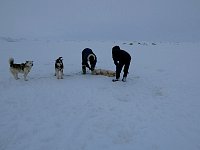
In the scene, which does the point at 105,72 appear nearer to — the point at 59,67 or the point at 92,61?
the point at 92,61

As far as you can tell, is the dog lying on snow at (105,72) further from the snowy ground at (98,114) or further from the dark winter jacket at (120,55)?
the dark winter jacket at (120,55)

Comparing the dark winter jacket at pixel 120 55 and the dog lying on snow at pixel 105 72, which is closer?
the dark winter jacket at pixel 120 55

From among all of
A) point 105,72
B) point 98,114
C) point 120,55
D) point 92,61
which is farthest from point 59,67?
point 98,114

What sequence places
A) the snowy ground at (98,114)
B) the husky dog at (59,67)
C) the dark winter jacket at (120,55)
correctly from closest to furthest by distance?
the snowy ground at (98,114) → the dark winter jacket at (120,55) → the husky dog at (59,67)

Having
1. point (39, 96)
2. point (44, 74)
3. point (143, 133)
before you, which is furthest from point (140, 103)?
point (44, 74)

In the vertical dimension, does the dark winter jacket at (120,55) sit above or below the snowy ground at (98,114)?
above

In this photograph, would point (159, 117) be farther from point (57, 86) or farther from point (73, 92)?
point (57, 86)

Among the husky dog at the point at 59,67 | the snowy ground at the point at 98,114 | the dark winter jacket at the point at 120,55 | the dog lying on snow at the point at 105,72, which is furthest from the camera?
the dog lying on snow at the point at 105,72

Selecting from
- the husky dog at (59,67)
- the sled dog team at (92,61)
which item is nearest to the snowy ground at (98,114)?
the husky dog at (59,67)

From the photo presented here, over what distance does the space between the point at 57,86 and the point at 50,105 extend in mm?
2187

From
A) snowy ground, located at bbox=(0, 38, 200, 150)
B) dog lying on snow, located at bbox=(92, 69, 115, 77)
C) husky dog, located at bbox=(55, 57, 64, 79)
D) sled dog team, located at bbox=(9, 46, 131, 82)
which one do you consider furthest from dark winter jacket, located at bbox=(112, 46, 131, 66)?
husky dog, located at bbox=(55, 57, 64, 79)

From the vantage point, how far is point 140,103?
7973 mm

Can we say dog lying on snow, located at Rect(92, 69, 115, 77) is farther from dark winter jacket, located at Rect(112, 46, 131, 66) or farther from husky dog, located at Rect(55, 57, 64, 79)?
husky dog, located at Rect(55, 57, 64, 79)

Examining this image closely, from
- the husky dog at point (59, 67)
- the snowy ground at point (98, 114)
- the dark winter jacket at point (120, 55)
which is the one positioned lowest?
the snowy ground at point (98, 114)
